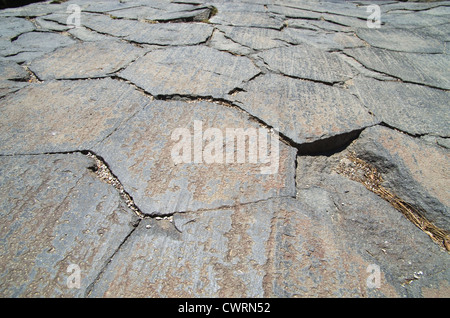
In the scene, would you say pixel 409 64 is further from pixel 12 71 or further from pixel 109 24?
pixel 12 71

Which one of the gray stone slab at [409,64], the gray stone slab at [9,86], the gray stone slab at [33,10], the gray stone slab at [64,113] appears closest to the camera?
the gray stone slab at [64,113]

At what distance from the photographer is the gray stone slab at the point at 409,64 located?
1.82 metres

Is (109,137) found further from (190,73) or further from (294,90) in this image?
(294,90)

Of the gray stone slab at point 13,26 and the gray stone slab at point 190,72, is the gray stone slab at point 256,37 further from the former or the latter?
the gray stone slab at point 13,26

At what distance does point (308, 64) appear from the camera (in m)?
1.87

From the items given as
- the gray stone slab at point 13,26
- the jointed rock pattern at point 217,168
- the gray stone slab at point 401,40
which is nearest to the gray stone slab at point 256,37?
the jointed rock pattern at point 217,168

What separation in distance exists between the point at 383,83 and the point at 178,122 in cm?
134

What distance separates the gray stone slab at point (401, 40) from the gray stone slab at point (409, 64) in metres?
0.13

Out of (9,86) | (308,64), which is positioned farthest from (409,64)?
(9,86)

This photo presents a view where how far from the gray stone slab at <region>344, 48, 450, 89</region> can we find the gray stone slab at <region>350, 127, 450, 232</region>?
760 mm

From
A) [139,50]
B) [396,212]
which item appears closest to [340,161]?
[396,212]

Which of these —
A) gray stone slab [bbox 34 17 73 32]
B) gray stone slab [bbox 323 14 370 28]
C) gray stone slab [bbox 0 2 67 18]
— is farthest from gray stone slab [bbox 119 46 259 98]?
gray stone slab [bbox 0 2 67 18]

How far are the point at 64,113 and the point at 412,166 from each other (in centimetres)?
165
